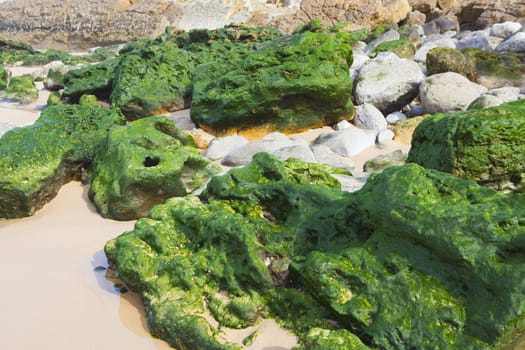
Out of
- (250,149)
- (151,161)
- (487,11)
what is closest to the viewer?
(151,161)

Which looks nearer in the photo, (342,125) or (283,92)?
(283,92)

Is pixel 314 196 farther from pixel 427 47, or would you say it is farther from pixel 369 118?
pixel 427 47

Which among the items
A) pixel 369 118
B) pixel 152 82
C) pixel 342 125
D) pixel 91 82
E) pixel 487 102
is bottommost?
pixel 91 82

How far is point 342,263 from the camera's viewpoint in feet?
9.06

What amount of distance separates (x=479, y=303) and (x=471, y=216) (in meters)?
0.49

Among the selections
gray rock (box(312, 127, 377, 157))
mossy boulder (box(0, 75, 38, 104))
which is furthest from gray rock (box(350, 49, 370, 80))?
mossy boulder (box(0, 75, 38, 104))

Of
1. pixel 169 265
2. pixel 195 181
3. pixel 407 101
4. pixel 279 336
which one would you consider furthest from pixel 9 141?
pixel 407 101

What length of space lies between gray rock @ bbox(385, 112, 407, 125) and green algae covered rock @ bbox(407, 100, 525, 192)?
3356 millimetres

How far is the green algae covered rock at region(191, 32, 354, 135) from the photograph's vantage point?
23.8 feet

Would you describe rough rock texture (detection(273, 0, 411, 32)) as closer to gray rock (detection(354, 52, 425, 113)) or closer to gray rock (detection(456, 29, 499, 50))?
gray rock (detection(456, 29, 499, 50))

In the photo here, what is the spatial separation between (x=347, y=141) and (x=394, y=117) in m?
1.72

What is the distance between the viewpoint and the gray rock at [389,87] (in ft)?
26.5

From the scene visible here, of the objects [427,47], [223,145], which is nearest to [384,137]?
[223,145]

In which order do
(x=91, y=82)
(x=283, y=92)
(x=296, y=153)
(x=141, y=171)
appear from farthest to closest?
(x=91, y=82) < (x=283, y=92) < (x=296, y=153) < (x=141, y=171)
